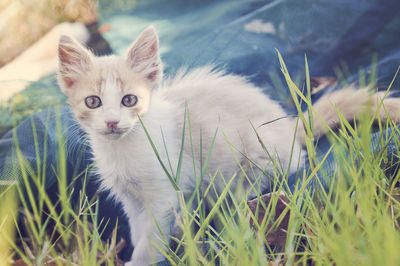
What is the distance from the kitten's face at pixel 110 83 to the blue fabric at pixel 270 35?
16 centimetres

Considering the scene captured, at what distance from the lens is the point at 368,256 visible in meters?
0.47

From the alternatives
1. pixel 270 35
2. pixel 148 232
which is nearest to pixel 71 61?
pixel 148 232

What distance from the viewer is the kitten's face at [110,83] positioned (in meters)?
0.84

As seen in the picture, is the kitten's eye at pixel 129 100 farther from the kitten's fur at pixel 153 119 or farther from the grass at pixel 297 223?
the grass at pixel 297 223

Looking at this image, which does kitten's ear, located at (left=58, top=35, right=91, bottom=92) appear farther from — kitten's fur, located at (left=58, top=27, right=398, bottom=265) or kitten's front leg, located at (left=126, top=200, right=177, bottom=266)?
kitten's front leg, located at (left=126, top=200, right=177, bottom=266)

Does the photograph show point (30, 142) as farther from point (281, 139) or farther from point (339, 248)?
point (339, 248)

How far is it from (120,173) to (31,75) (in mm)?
439

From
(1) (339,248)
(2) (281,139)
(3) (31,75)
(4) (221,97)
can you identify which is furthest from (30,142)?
(1) (339,248)

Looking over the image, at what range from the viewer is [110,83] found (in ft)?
2.85

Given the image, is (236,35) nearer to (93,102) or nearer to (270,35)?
(270,35)

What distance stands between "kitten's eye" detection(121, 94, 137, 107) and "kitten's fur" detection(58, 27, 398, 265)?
10mm

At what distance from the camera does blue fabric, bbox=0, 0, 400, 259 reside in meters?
1.09

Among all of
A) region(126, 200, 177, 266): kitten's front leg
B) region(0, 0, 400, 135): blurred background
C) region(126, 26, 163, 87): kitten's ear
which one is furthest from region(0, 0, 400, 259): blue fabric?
region(126, 200, 177, 266): kitten's front leg

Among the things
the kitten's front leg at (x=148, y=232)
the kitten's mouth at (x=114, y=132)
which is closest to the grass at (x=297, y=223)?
the kitten's front leg at (x=148, y=232)
